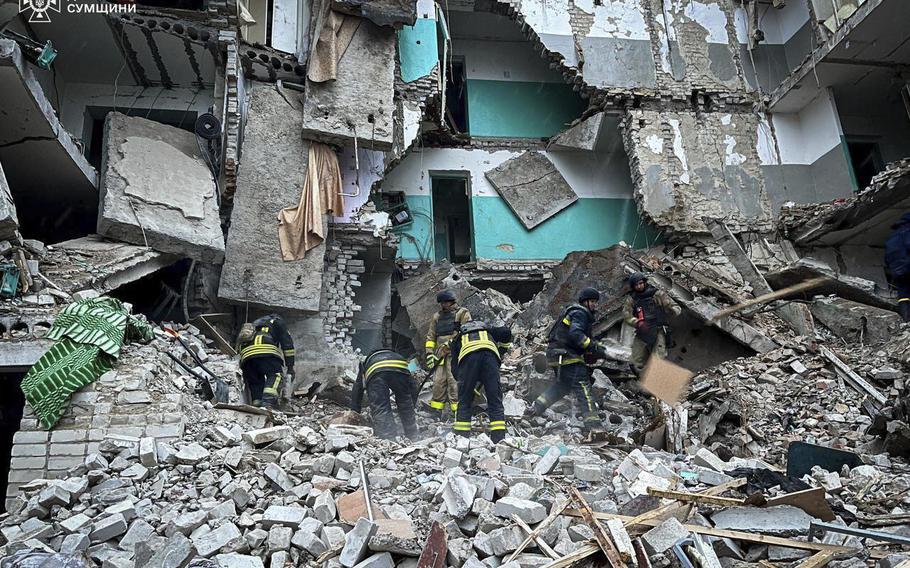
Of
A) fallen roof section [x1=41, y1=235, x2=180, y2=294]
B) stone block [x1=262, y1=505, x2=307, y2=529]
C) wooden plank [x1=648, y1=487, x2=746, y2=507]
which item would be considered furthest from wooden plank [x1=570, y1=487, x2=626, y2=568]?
fallen roof section [x1=41, y1=235, x2=180, y2=294]

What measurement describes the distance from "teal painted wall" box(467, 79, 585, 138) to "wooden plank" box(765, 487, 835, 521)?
36.7ft

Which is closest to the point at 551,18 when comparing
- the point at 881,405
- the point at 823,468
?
the point at 881,405

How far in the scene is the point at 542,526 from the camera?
12.1ft

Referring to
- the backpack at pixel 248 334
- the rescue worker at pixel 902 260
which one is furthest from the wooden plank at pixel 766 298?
the backpack at pixel 248 334

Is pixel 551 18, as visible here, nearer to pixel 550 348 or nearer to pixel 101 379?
pixel 550 348

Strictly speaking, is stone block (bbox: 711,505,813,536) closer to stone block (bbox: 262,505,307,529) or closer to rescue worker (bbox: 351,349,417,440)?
stone block (bbox: 262,505,307,529)

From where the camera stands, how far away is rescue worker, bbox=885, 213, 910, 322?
7.88 m

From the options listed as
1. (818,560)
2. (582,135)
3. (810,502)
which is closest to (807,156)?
(582,135)

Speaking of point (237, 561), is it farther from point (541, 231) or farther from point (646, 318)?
point (541, 231)

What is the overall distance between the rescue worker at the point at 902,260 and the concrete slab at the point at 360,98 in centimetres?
734

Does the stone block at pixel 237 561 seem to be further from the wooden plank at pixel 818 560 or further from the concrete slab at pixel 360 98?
the concrete slab at pixel 360 98

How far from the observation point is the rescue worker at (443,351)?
7.46 meters

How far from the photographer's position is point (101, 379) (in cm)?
541

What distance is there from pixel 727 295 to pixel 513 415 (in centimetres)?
A: 377
